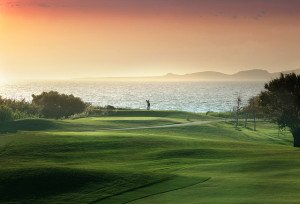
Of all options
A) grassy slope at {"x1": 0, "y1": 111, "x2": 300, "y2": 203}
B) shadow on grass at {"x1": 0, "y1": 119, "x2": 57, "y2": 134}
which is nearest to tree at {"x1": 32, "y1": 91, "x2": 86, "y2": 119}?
shadow on grass at {"x1": 0, "y1": 119, "x2": 57, "y2": 134}

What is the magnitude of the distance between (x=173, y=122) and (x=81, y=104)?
40.6 meters

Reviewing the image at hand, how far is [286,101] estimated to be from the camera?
240 ft

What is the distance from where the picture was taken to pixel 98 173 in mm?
37344

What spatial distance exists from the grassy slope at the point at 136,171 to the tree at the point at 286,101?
12.6 m

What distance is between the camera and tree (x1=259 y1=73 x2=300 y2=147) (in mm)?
72750

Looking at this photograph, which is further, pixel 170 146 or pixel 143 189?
pixel 170 146

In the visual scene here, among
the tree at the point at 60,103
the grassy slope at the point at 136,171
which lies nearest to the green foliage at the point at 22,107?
the tree at the point at 60,103

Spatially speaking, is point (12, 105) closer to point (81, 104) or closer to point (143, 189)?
point (81, 104)

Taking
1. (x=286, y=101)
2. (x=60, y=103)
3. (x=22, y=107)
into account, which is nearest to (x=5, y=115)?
(x=22, y=107)

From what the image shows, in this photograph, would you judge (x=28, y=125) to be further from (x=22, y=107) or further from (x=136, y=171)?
(x=136, y=171)

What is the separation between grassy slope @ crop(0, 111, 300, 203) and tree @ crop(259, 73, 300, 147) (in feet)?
41.2

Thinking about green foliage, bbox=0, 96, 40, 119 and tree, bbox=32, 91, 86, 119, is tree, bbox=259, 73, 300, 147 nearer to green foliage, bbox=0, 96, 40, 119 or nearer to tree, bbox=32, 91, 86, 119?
green foliage, bbox=0, 96, 40, 119

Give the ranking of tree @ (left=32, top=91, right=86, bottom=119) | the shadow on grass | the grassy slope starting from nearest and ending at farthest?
the grassy slope → the shadow on grass → tree @ (left=32, top=91, right=86, bottom=119)

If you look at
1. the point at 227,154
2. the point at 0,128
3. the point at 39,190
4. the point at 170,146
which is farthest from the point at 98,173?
the point at 0,128
